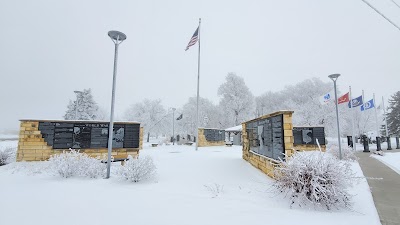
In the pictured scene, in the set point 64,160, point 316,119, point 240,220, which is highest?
point 316,119

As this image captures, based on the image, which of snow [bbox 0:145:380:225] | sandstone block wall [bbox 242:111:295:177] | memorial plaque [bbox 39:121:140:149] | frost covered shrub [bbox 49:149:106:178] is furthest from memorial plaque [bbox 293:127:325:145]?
frost covered shrub [bbox 49:149:106:178]

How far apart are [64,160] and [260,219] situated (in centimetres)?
635

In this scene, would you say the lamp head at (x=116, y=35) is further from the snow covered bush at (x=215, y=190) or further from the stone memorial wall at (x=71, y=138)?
the snow covered bush at (x=215, y=190)

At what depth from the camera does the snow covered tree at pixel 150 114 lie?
49.2 meters

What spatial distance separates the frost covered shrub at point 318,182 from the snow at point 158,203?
23cm

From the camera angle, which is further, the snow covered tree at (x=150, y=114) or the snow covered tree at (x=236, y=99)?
the snow covered tree at (x=150, y=114)

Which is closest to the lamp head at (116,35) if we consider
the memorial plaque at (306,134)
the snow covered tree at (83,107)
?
the memorial plaque at (306,134)

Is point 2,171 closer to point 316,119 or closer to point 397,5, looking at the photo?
point 397,5

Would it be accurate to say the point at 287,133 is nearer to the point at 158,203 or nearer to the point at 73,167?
the point at 158,203

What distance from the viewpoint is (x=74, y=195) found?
5391 mm

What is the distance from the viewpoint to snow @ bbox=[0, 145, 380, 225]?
3.97 metres

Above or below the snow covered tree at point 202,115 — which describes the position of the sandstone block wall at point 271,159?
below

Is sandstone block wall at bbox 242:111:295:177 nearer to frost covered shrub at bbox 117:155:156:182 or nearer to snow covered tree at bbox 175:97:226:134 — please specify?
frost covered shrub at bbox 117:155:156:182

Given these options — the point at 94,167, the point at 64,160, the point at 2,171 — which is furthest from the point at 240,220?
the point at 2,171
